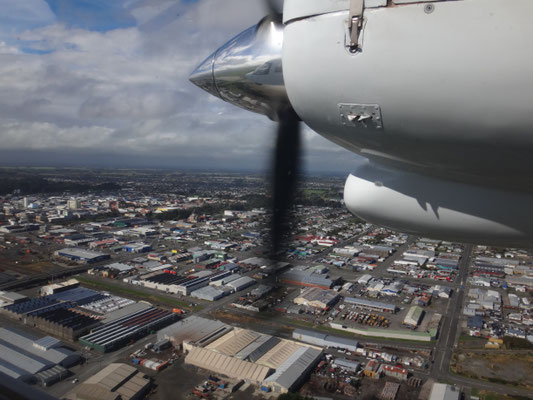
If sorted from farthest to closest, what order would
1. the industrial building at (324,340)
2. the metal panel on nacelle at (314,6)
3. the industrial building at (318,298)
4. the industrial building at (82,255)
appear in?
the industrial building at (82,255), the industrial building at (318,298), the industrial building at (324,340), the metal panel on nacelle at (314,6)

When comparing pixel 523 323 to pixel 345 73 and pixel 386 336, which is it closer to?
pixel 386 336

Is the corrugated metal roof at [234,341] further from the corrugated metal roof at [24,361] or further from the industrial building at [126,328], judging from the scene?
the corrugated metal roof at [24,361]

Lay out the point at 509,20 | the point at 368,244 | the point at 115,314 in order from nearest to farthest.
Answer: the point at 509,20
the point at 115,314
the point at 368,244

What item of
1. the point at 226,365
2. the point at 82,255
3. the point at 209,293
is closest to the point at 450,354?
the point at 226,365

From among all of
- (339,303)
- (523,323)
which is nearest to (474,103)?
(339,303)

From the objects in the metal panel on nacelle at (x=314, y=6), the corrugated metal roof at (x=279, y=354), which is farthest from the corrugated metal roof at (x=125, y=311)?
the metal panel on nacelle at (x=314, y=6)

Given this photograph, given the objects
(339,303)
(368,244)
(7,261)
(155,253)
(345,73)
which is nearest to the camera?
(345,73)

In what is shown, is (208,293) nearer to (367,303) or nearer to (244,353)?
(244,353)
